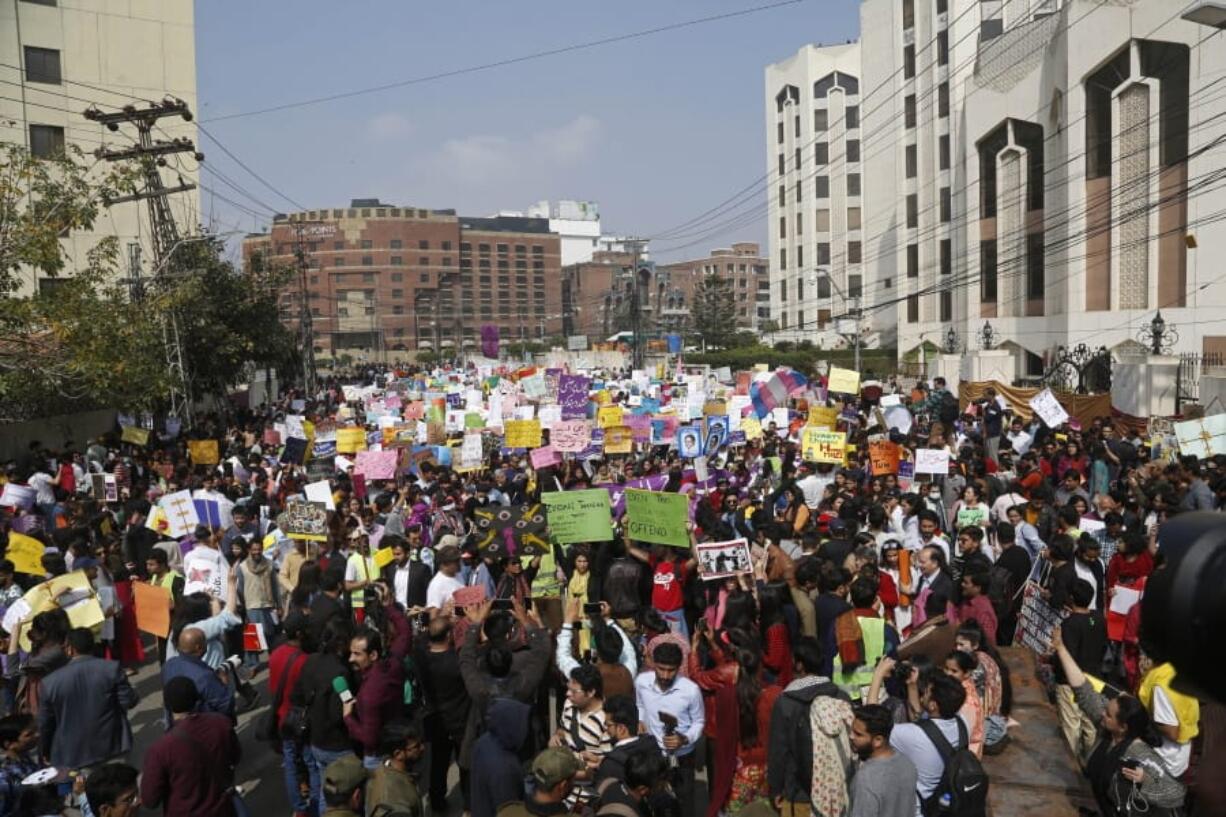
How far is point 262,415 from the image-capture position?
32.3 m

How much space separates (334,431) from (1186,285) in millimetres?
25724

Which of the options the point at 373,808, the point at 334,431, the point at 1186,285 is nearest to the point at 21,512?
the point at 334,431

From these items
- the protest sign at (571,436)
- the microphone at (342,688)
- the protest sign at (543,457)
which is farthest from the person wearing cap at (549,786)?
the protest sign at (571,436)

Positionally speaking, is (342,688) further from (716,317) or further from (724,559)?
(716,317)

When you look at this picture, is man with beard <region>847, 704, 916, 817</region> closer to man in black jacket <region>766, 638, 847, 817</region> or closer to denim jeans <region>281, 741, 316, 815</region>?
man in black jacket <region>766, 638, 847, 817</region>

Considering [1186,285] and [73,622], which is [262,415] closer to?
[73,622]

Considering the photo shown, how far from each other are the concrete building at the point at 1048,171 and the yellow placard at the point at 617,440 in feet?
60.3

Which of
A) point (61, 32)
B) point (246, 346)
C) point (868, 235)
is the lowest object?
point (246, 346)

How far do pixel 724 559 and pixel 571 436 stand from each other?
846 centimetres

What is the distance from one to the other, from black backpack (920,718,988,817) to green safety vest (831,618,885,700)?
4.82 feet

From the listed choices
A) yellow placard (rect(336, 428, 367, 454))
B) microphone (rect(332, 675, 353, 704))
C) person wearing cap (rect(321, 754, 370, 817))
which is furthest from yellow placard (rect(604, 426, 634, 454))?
person wearing cap (rect(321, 754, 370, 817))

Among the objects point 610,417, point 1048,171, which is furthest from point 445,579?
point 1048,171

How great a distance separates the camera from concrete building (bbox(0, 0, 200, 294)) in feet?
140

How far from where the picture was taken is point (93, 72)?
44750 millimetres
